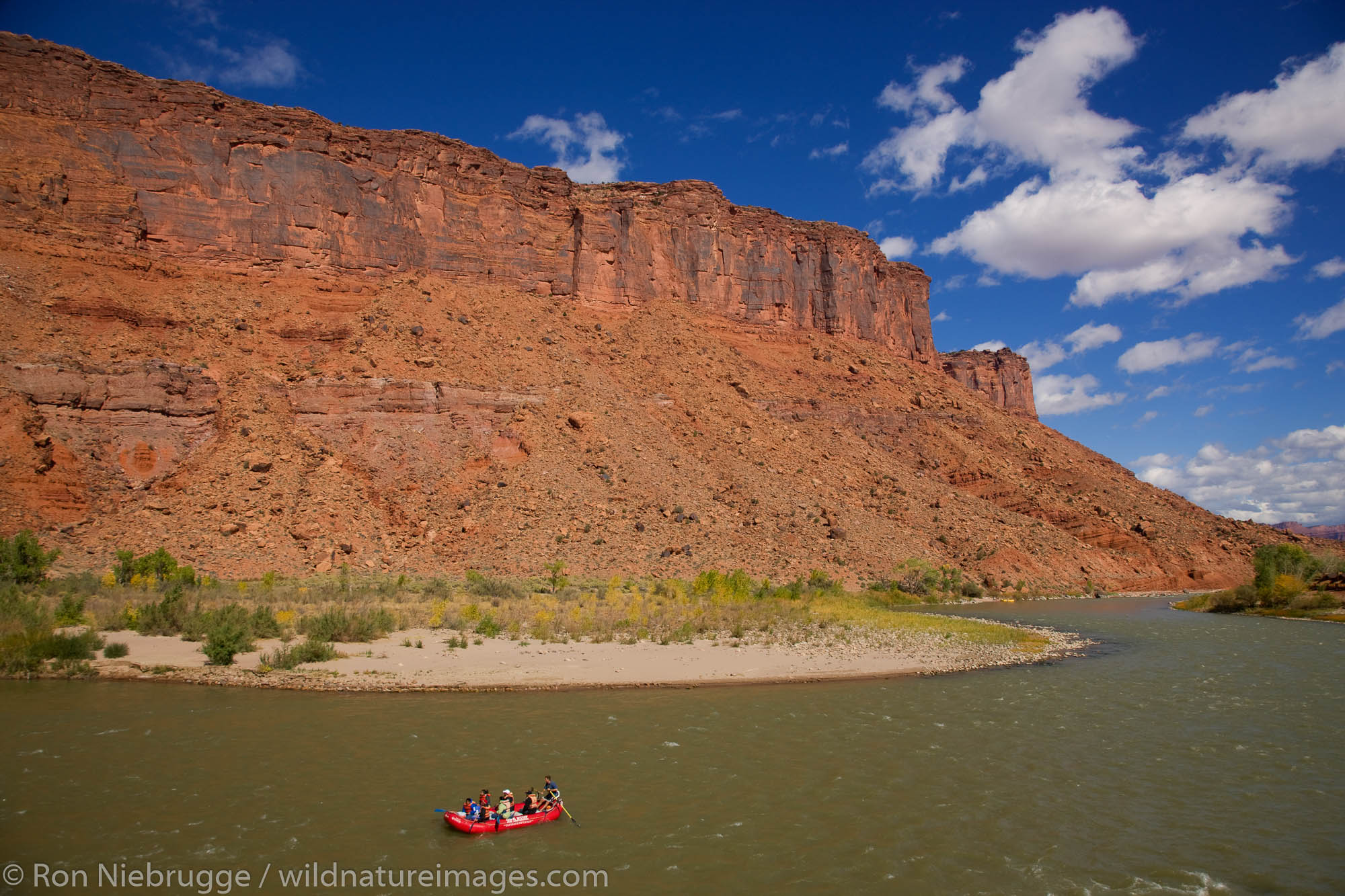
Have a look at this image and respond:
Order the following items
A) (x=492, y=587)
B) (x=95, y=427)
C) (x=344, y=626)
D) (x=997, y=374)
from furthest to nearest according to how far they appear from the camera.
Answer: (x=997, y=374) < (x=95, y=427) < (x=492, y=587) < (x=344, y=626)

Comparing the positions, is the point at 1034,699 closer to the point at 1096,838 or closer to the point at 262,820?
the point at 1096,838

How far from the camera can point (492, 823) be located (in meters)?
8.21

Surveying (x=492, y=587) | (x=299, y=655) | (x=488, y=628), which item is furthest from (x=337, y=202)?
(x=299, y=655)

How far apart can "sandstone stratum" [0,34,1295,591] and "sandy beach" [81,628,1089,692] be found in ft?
39.6

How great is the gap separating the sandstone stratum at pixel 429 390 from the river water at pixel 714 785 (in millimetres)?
17688

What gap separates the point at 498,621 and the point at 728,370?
104 ft

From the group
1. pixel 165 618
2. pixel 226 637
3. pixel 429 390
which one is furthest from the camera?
pixel 429 390

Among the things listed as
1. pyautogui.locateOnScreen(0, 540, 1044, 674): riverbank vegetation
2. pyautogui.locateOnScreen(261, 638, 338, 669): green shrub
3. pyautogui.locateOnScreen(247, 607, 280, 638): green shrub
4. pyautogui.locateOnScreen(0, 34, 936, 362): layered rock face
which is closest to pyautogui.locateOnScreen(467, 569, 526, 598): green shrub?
pyautogui.locateOnScreen(0, 540, 1044, 674): riverbank vegetation

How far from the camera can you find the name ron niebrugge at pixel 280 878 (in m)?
7.01

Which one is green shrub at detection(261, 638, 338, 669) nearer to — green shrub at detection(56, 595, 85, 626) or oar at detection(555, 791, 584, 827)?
green shrub at detection(56, 595, 85, 626)

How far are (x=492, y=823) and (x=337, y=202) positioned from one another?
1702 inches

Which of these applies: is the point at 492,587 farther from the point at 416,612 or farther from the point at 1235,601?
the point at 1235,601

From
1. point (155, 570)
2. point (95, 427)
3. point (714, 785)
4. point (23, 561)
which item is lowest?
point (714, 785)

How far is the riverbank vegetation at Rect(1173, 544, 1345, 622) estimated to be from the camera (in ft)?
100.0
